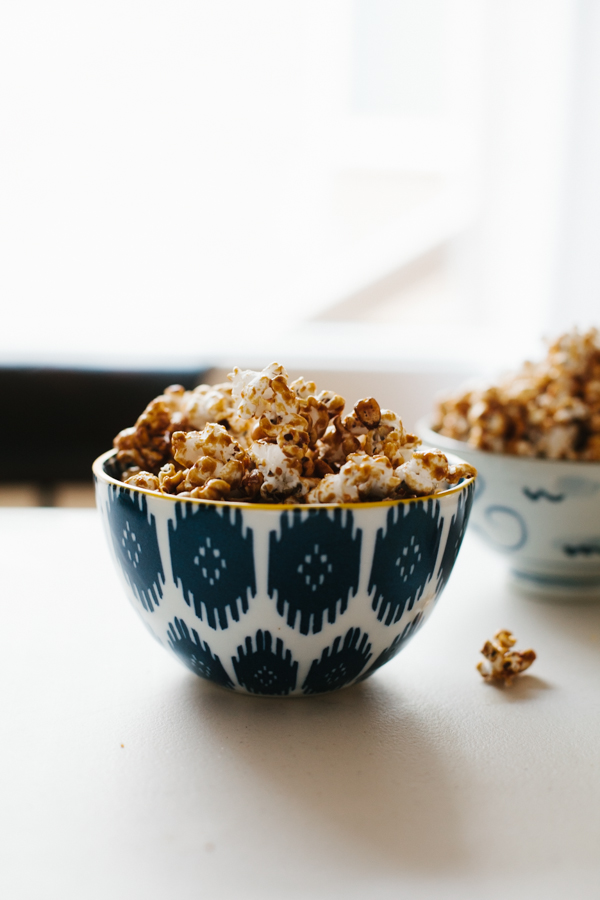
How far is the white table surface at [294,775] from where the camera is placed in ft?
1.27

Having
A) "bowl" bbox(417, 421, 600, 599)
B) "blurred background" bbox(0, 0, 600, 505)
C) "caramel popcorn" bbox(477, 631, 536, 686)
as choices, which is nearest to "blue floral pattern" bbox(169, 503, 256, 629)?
"caramel popcorn" bbox(477, 631, 536, 686)

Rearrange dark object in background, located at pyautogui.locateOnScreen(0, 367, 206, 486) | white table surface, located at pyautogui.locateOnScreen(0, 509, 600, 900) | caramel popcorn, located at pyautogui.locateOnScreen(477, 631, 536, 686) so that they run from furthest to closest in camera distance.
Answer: dark object in background, located at pyautogui.locateOnScreen(0, 367, 206, 486), caramel popcorn, located at pyautogui.locateOnScreen(477, 631, 536, 686), white table surface, located at pyautogui.locateOnScreen(0, 509, 600, 900)

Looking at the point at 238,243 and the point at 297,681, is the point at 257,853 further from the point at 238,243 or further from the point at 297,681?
the point at 238,243

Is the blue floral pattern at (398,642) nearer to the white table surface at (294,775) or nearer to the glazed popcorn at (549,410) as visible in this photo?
the white table surface at (294,775)

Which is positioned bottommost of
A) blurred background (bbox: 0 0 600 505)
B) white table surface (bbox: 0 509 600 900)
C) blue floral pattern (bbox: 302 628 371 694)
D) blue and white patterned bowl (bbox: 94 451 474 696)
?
white table surface (bbox: 0 509 600 900)

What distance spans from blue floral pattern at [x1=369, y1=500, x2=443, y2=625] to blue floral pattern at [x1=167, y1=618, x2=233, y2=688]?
0.11 meters

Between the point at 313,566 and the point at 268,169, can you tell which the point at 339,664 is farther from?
the point at 268,169

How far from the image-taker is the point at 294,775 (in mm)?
465

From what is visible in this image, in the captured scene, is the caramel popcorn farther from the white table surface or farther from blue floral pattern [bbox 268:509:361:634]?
blue floral pattern [bbox 268:509:361:634]

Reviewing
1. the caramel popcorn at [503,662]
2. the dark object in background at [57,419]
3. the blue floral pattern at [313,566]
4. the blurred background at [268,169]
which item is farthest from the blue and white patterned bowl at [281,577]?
the blurred background at [268,169]

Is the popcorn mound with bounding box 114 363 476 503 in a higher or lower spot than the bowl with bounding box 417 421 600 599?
higher

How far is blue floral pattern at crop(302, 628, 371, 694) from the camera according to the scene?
498mm

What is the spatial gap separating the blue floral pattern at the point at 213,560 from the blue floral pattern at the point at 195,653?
22 millimetres

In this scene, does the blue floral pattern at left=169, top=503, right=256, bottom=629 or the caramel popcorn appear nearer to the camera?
the blue floral pattern at left=169, top=503, right=256, bottom=629
